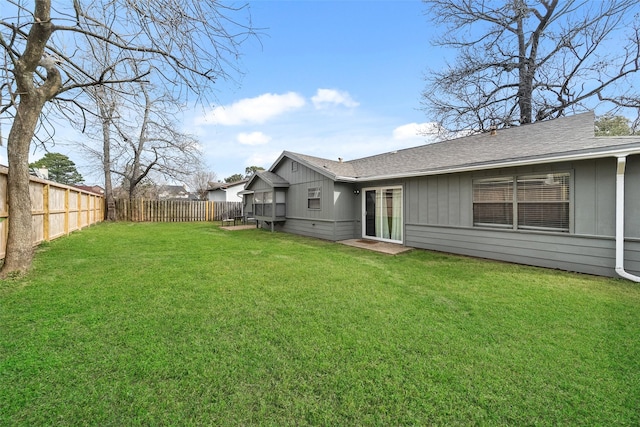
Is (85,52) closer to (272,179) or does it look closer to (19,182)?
(19,182)

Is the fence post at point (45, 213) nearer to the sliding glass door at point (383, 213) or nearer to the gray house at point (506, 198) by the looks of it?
the gray house at point (506, 198)

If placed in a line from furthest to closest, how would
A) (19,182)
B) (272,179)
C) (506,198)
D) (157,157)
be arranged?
(157,157) < (272,179) < (506,198) < (19,182)

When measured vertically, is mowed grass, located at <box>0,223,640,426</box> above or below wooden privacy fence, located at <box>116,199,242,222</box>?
below

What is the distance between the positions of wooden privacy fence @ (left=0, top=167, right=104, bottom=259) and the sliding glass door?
906 cm

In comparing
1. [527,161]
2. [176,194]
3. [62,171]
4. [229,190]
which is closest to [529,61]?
[527,161]

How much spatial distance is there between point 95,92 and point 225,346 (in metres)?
5.10

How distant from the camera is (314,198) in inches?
430

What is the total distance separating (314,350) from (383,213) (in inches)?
289

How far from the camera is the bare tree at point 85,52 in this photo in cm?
340

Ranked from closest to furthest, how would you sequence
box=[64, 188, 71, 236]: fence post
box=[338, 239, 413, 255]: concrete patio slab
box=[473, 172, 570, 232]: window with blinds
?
1. box=[473, 172, 570, 232]: window with blinds
2. box=[338, 239, 413, 255]: concrete patio slab
3. box=[64, 188, 71, 236]: fence post

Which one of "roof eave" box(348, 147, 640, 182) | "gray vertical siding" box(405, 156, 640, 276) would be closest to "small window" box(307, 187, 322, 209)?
"roof eave" box(348, 147, 640, 182)

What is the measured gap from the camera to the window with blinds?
569 cm

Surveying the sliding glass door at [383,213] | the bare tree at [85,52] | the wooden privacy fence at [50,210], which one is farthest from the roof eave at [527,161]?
the wooden privacy fence at [50,210]

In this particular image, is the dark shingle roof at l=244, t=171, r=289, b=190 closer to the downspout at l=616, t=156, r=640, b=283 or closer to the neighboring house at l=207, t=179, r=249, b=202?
the downspout at l=616, t=156, r=640, b=283
